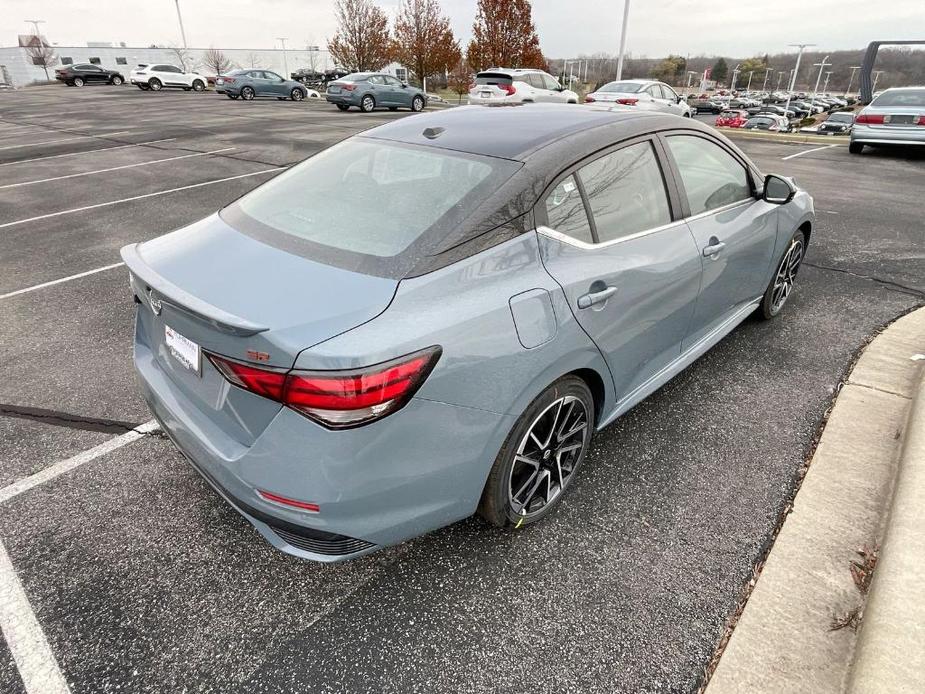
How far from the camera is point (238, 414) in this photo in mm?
1880

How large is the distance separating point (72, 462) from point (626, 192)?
117 inches

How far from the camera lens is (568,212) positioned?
7.81 ft

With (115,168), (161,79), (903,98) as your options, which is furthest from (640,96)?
(161,79)

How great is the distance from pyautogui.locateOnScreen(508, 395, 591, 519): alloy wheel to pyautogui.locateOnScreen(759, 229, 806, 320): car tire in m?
2.38

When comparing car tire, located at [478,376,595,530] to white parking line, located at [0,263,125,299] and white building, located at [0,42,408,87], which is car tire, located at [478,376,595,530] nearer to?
white parking line, located at [0,263,125,299]

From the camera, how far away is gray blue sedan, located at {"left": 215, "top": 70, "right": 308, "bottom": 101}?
93.5ft

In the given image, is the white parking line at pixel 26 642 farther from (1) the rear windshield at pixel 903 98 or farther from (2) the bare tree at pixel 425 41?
(2) the bare tree at pixel 425 41

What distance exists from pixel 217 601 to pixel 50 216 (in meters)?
7.40

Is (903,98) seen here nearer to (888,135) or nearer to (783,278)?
(888,135)

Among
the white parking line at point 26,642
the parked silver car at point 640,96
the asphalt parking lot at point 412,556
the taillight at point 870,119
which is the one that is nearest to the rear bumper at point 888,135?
the taillight at point 870,119

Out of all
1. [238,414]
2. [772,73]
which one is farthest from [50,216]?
[772,73]

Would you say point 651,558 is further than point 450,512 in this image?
Yes

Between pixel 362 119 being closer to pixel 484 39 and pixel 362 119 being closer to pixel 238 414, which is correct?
pixel 238 414

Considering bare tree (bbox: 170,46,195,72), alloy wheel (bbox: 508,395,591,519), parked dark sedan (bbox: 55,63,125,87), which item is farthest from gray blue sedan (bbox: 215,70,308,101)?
bare tree (bbox: 170,46,195,72)
